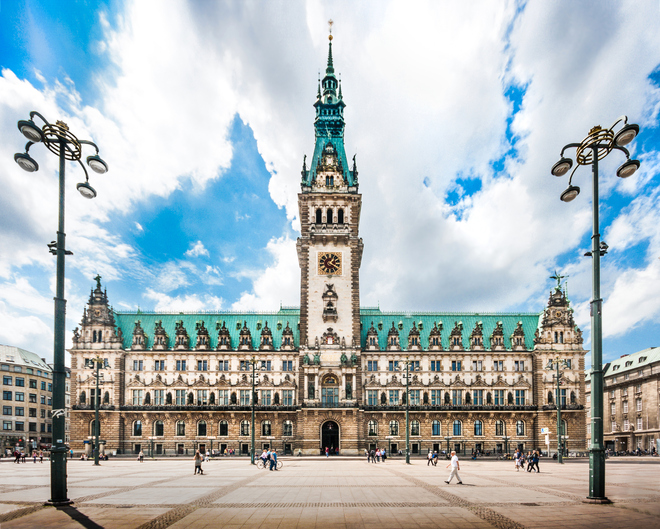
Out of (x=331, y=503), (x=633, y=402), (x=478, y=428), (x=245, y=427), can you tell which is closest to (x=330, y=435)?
(x=245, y=427)

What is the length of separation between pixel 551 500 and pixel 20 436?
119943 millimetres

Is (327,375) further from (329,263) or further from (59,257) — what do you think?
(59,257)

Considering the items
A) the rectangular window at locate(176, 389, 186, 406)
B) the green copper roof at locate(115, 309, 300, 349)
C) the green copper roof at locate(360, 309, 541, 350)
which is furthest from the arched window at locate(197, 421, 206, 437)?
the green copper roof at locate(360, 309, 541, 350)

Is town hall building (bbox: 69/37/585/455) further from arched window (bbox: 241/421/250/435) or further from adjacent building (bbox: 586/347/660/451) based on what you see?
adjacent building (bbox: 586/347/660/451)

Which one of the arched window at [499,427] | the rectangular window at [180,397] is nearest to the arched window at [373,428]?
the arched window at [499,427]

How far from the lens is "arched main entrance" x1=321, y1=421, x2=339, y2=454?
8744 cm

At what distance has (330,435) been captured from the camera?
8781cm

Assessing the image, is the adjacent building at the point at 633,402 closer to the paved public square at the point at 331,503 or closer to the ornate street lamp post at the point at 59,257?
the paved public square at the point at 331,503

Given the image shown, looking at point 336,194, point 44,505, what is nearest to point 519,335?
point 336,194

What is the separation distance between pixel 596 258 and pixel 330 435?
6905cm

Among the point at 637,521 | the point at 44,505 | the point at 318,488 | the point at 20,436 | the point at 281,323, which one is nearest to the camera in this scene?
the point at 637,521

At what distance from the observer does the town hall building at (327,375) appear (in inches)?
3541

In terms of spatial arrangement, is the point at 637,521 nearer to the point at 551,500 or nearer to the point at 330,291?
the point at 551,500

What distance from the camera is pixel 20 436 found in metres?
114
